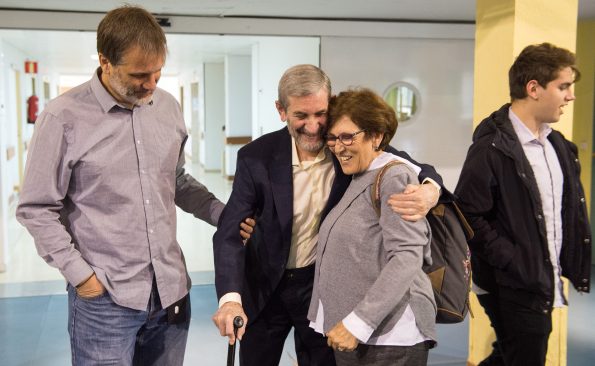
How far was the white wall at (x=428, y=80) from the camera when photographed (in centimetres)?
648

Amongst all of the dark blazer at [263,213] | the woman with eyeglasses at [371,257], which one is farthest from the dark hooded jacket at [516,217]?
the woman with eyeglasses at [371,257]

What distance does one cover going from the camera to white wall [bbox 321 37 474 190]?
6484 mm

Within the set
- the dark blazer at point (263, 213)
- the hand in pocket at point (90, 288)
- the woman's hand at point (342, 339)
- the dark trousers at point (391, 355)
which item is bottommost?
the dark trousers at point (391, 355)

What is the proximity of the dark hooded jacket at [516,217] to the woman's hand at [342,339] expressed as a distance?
992 millimetres

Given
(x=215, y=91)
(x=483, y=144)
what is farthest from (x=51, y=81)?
(x=483, y=144)

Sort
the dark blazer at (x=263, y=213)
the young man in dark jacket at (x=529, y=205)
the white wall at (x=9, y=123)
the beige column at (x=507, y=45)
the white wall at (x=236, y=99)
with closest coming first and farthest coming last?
1. the dark blazer at (x=263, y=213)
2. the young man in dark jacket at (x=529, y=205)
3. the beige column at (x=507, y=45)
4. the white wall at (x=9, y=123)
5. the white wall at (x=236, y=99)

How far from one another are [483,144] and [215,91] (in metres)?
12.6

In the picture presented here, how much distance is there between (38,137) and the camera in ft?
6.02

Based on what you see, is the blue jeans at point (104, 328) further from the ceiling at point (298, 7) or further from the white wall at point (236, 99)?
the white wall at point (236, 99)

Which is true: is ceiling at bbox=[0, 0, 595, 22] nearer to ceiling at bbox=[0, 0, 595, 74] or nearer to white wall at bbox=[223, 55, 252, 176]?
ceiling at bbox=[0, 0, 595, 74]

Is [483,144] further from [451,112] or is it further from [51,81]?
[51,81]

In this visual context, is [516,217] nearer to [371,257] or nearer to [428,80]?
[371,257]

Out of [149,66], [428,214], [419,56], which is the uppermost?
[419,56]

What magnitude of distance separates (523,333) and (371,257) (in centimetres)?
104
